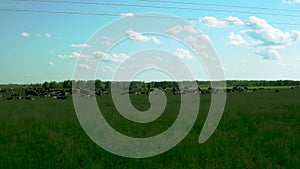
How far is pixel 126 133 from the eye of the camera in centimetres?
1496

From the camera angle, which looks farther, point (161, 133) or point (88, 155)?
point (161, 133)

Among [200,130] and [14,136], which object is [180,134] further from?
[14,136]

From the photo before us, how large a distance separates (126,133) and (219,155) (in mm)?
4752

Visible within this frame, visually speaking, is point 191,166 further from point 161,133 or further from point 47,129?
point 47,129

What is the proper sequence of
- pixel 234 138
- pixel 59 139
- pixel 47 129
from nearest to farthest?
pixel 59 139 → pixel 234 138 → pixel 47 129

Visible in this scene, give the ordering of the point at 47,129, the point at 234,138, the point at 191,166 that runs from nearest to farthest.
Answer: the point at 191,166 → the point at 234,138 → the point at 47,129

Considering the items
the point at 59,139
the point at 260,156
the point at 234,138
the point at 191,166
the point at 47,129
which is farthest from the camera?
the point at 47,129

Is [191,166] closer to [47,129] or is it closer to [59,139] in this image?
[59,139]

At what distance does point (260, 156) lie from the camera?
1174cm

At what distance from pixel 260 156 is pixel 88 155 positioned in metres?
6.33

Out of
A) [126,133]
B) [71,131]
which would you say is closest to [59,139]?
[71,131]

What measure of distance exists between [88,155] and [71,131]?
3.64 meters

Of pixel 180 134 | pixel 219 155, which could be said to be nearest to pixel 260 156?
pixel 219 155

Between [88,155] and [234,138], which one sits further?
[234,138]
